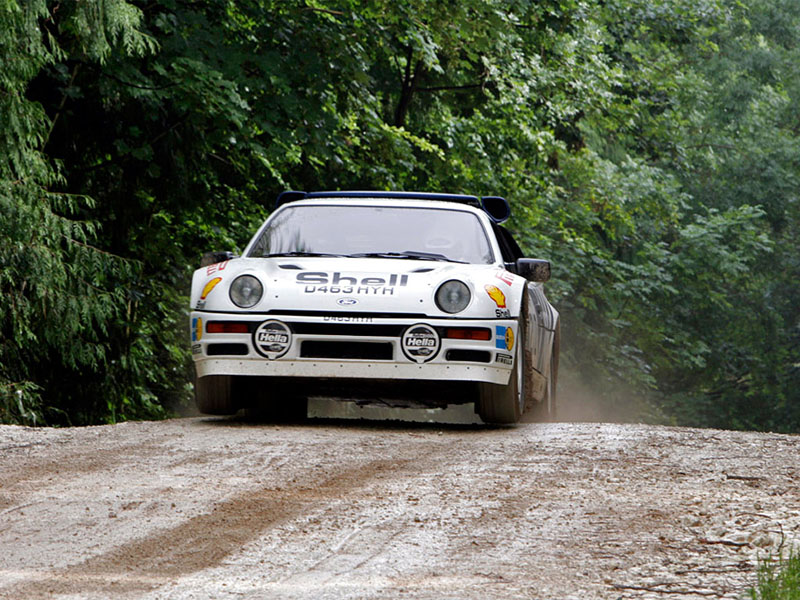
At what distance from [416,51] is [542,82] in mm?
5026

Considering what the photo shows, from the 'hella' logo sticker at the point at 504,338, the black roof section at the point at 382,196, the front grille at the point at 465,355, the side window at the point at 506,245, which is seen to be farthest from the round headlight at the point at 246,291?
the side window at the point at 506,245

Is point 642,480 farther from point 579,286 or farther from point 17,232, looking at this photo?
point 579,286

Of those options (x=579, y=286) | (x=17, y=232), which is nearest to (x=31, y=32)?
(x=17, y=232)

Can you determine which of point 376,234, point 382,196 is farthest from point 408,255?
point 382,196

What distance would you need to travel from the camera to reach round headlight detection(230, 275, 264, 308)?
9164 millimetres

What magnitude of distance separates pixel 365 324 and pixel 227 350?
0.96m

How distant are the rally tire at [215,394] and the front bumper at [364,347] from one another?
293mm

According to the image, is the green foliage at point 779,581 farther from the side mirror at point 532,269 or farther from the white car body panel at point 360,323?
the side mirror at point 532,269

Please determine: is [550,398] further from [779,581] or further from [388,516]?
[779,581]

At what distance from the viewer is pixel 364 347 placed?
9062mm

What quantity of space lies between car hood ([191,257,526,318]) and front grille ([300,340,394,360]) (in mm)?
221

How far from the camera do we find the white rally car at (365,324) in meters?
9.03

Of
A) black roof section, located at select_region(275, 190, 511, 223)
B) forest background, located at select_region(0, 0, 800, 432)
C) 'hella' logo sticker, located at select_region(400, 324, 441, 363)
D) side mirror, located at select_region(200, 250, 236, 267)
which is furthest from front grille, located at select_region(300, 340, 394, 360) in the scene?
forest background, located at select_region(0, 0, 800, 432)

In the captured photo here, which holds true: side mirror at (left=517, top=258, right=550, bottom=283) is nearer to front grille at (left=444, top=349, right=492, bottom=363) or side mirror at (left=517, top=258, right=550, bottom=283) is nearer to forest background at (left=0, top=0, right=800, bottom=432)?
front grille at (left=444, top=349, right=492, bottom=363)
